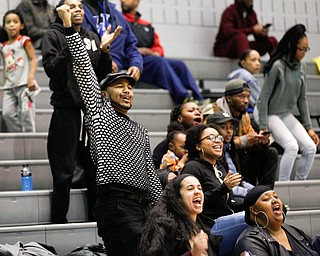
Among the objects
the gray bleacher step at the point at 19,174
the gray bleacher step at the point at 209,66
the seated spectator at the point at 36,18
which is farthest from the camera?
the gray bleacher step at the point at 209,66

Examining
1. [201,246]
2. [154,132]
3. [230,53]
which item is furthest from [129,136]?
[230,53]

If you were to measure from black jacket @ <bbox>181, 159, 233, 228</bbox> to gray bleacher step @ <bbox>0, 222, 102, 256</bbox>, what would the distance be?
82cm

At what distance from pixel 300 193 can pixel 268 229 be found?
194cm

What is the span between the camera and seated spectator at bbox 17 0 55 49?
8570 millimetres

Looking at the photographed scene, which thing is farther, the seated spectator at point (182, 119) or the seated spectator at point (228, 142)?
the seated spectator at point (182, 119)

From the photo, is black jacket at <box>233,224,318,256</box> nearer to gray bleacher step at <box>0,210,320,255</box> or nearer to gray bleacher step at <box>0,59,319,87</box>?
gray bleacher step at <box>0,210,320,255</box>

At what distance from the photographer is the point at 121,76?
5.01m

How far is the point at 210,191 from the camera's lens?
5.30 m

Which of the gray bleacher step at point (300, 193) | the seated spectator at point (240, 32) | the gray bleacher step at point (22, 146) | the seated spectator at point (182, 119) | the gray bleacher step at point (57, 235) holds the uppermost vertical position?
the seated spectator at point (240, 32)

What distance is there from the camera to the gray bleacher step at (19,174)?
A: 21.5ft

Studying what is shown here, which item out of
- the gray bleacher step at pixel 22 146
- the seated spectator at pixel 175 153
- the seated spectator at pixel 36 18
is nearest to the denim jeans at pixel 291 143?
the seated spectator at pixel 175 153

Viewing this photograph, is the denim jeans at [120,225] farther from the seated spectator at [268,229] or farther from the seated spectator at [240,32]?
the seated spectator at [240,32]

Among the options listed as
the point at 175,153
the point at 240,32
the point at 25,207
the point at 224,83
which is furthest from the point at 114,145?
the point at 240,32

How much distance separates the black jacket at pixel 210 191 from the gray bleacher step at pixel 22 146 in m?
1.86
